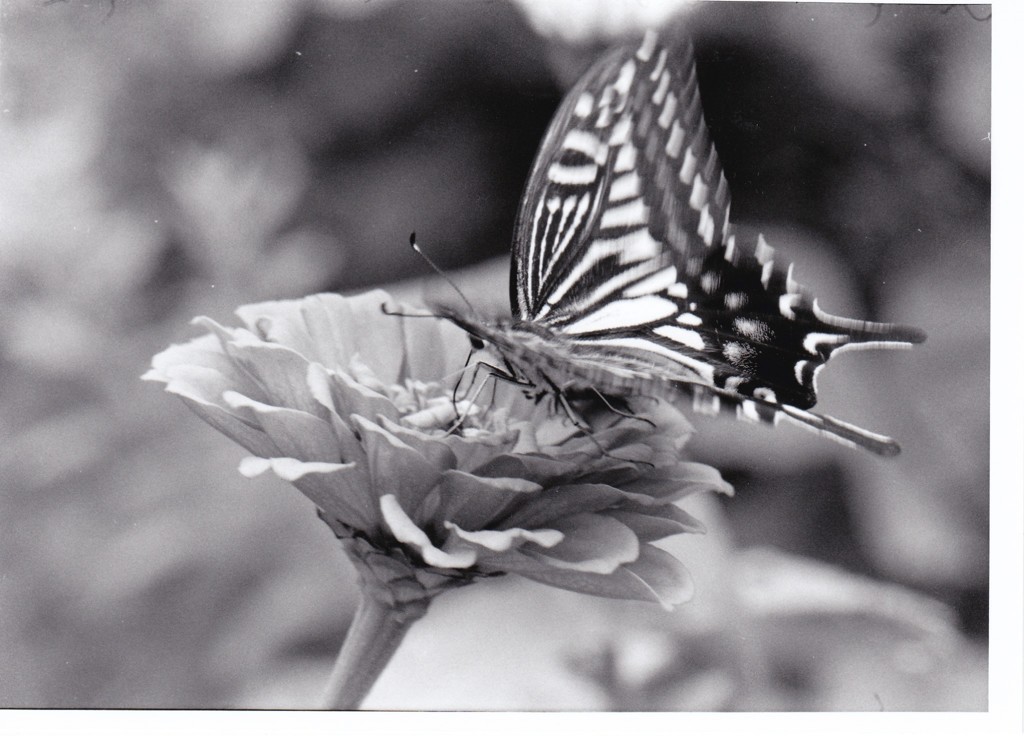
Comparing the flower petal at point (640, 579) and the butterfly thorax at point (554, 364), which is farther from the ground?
the butterfly thorax at point (554, 364)

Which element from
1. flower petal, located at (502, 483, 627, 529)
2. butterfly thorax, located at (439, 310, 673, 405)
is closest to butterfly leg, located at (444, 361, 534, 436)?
butterfly thorax, located at (439, 310, 673, 405)

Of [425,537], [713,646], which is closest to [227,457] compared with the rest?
[425,537]

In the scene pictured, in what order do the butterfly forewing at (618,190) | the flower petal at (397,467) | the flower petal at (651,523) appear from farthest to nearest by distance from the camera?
the butterfly forewing at (618,190) < the flower petal at (651,523) < the flower petal at (397,467)

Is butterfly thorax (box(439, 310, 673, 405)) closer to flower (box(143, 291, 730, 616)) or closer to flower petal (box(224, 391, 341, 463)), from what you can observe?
flower (box(143, 291, 730, 616))

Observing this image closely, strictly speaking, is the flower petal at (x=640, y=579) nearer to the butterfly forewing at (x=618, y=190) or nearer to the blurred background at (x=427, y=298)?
the blurred background at (x=427, y=298)

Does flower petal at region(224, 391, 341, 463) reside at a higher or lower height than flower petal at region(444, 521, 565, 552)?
higher

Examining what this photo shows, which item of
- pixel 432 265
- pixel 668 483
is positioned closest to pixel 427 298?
pixel 432 265

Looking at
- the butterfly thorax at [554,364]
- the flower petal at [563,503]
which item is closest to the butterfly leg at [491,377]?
the butterfly thorax at [554,364]
